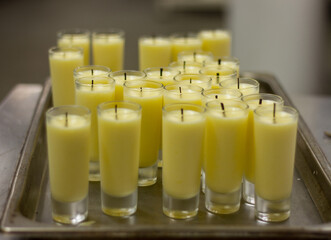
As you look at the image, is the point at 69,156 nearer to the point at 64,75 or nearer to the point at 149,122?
the point at 149,122

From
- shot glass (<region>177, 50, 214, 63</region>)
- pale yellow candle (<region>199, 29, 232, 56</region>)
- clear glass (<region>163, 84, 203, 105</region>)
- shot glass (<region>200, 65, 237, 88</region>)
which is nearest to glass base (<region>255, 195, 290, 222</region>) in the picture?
clear glass (<region>163, 84, 203, 105</region>)

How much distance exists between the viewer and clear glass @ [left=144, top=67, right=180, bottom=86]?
1680mm

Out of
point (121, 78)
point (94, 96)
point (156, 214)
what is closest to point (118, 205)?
point (156, 214)

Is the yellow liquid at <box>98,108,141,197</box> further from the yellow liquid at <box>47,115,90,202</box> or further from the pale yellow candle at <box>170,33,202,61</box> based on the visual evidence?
the pale yellow candle at <box>170,33,202,61</box>

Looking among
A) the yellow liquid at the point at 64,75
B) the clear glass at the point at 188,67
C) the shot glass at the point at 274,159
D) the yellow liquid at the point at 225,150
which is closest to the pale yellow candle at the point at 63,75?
the yellow liquid at the point at 64,75

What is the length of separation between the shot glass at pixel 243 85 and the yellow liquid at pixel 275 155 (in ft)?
0.76

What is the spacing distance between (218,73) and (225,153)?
399mm

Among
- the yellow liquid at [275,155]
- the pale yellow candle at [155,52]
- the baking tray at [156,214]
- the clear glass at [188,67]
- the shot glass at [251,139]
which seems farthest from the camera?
the pale yellow candle at [155,52]

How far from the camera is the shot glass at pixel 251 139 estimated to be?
142 cm

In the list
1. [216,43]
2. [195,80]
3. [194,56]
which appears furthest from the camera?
[216,43]

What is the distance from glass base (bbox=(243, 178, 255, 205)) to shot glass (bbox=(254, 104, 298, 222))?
8cm

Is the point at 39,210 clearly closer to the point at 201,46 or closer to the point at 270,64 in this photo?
the point at 201,46

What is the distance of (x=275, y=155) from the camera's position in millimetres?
1337

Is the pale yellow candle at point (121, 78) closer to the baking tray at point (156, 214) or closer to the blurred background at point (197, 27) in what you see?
the baking tray at point (156, 214)
